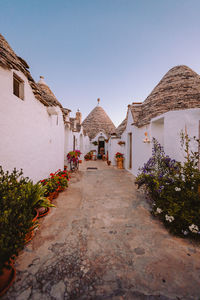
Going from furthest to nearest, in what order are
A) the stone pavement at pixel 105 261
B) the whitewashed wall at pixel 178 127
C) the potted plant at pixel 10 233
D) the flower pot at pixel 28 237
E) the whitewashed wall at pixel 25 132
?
the whitewashed wall at pixel 178 127, the whitewashed wall at pixel 25 132, the flower pot at pixel 28 237, the stone pavement at pixel 105 261, the potted plant at pixel 10 233

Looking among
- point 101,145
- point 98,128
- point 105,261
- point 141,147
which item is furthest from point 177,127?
point 98,128

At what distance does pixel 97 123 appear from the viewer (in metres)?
22.9

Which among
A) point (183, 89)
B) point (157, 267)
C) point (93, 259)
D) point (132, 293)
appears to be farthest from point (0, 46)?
point (183, 89)

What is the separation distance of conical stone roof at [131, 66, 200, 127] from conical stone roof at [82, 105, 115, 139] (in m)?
15.1

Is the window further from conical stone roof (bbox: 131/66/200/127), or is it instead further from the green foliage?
conical stone roof (bbox: 131/66/200/127)

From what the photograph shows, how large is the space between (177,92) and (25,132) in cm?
624

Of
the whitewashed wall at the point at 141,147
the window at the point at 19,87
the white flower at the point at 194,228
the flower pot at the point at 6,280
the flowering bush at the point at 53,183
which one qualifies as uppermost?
the window at the point at 19,87

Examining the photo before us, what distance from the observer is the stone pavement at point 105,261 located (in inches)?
62.3

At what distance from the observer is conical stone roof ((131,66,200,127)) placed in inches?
200

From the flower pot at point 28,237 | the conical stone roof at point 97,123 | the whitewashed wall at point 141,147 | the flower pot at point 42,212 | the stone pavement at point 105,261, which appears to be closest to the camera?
the stone pavement at point 105,261

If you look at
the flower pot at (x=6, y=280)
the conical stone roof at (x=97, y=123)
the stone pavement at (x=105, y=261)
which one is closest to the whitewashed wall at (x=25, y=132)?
the stone pavement at (x=105, y=261)

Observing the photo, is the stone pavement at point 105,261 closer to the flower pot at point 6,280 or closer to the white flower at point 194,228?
the flower pot at point 6,280

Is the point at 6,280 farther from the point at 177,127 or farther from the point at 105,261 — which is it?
the point at 177,127

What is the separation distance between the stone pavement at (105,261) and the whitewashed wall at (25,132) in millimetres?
1686
